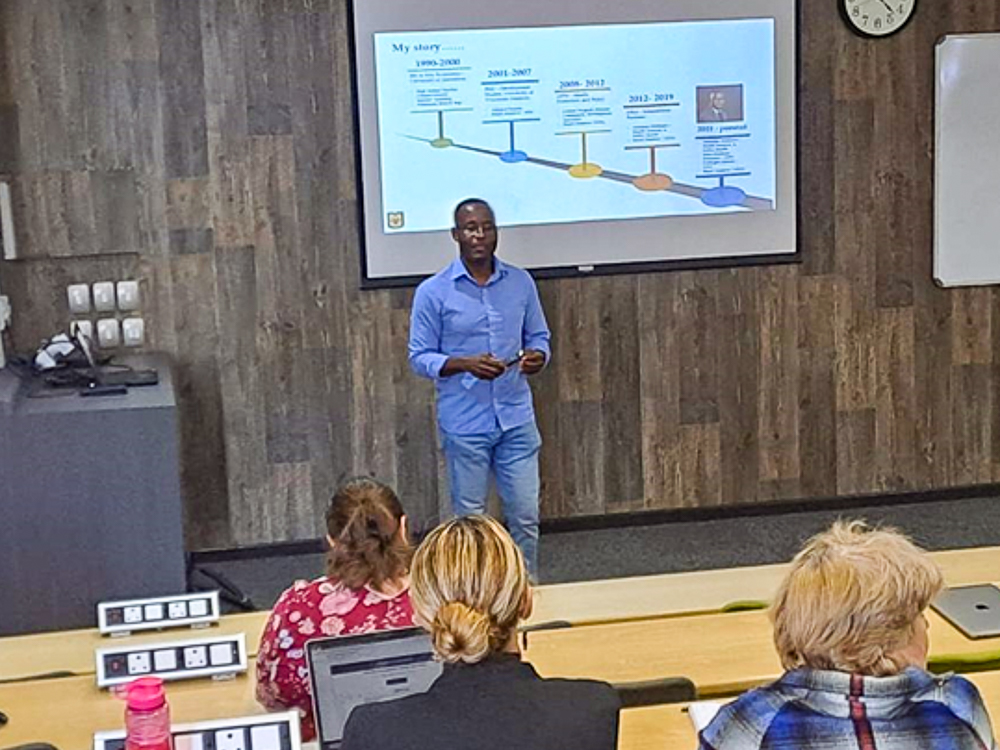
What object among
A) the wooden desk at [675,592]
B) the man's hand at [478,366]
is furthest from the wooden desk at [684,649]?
the man's hand at [478,366]

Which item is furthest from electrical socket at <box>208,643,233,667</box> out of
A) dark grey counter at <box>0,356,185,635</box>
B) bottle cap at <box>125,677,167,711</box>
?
dark grey counter at <box>0,356,185,635</box>

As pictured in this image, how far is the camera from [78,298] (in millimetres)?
5582

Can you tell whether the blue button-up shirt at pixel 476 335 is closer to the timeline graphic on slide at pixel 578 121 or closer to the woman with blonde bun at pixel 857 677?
the timeline graphic on slide at pixel 578 121

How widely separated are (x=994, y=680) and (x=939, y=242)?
12.0 ft

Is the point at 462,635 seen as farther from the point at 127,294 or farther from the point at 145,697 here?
the point at 127,294

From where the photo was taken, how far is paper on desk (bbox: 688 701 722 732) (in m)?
2.67

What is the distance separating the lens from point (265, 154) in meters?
5.72

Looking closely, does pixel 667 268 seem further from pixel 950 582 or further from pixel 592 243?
pixel 950 582

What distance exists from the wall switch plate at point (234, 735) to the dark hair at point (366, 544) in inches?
20.4

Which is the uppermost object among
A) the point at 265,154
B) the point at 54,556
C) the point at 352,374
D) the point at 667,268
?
the point at 265,154

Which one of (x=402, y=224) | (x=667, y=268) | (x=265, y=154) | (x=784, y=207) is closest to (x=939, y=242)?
(x=784, y=207)

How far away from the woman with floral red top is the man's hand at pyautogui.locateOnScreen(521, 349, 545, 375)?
206cm

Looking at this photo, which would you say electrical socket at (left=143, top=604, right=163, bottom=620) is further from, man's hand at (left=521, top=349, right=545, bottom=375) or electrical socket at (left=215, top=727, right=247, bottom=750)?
man's hand at (left=521, top=349, right=545, bottom=375)

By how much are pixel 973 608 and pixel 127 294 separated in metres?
3.50
